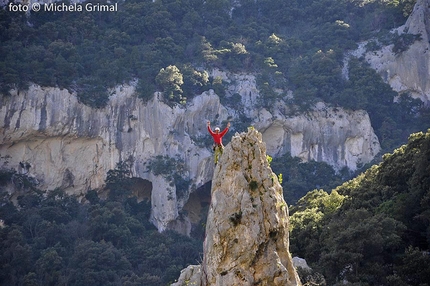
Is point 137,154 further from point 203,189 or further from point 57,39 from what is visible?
point 57,39

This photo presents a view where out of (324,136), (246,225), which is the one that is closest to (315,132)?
(324,136)

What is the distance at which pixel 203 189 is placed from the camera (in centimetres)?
6588

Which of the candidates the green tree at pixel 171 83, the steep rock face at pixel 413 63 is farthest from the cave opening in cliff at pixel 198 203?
the steep rock face at pixel 413 63

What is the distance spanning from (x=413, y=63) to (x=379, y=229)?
42811 millimetres

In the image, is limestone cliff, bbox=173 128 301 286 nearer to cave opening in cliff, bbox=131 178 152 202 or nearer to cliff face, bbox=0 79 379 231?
cliff face, bbox=0 79 379 231

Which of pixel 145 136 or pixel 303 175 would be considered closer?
→ pixel 145 136

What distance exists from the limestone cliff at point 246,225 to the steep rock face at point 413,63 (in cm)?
5324

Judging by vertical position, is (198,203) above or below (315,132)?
below

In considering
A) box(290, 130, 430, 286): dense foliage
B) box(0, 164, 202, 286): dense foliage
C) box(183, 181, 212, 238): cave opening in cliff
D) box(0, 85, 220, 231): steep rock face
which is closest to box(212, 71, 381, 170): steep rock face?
box(0, 85, 220, 231): steep rock face

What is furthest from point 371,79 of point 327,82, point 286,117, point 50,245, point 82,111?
point 50,245

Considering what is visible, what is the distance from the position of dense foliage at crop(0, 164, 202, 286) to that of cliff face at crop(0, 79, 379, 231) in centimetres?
146

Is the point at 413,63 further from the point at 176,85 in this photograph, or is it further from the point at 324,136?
the point at 176,85

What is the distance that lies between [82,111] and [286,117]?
16.5 metres

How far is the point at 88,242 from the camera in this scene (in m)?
54.6
